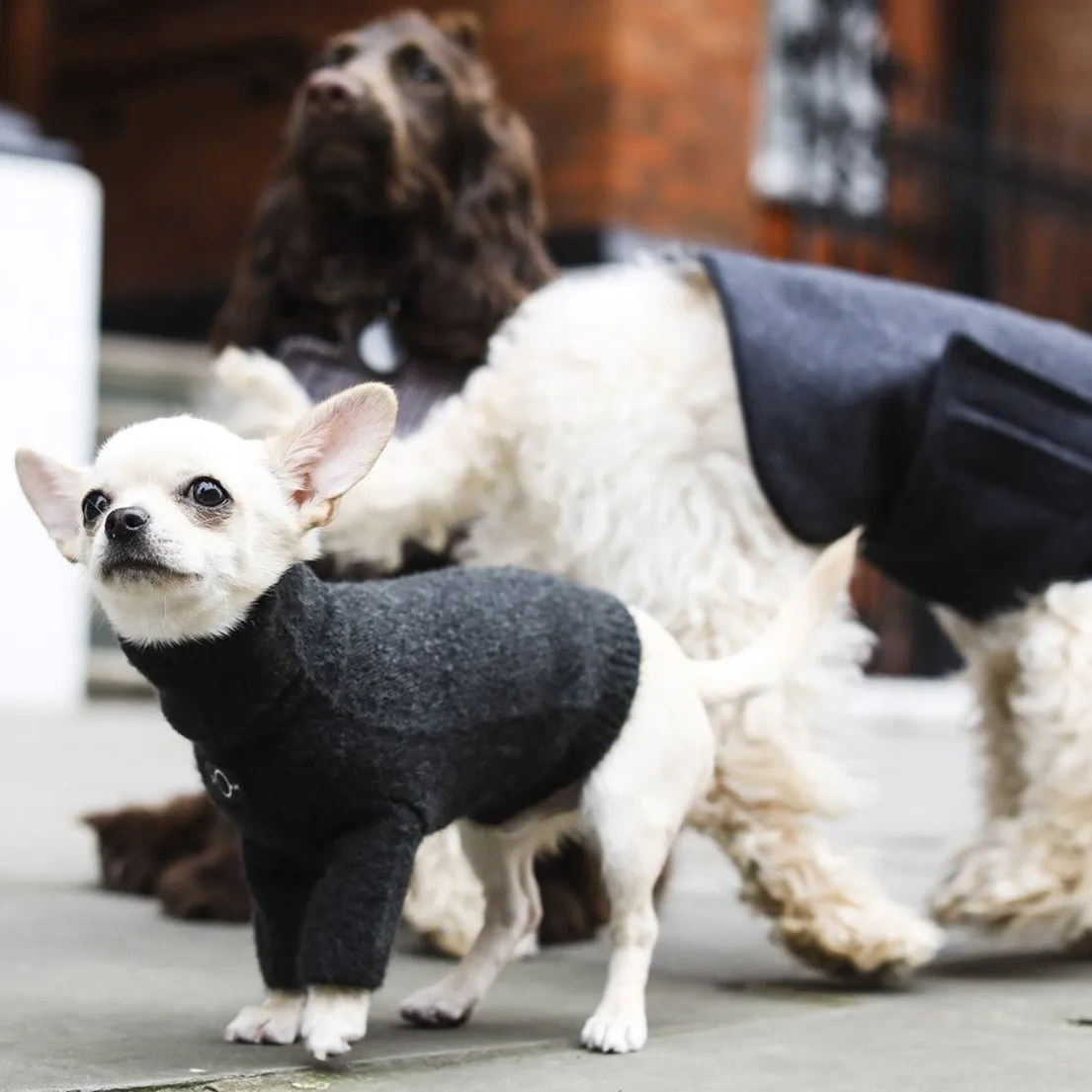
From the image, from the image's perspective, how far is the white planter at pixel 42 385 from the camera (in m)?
7.68

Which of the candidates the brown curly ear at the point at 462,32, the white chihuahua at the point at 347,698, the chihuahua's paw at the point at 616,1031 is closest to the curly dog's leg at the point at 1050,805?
the white chihuahua at the point at 347,698

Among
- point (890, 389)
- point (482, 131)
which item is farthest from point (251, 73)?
point (890, 389)

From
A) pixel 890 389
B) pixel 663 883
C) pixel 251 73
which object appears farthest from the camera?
pixel 251 73

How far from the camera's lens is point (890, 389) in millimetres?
3346

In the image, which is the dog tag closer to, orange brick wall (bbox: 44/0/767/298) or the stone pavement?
the stone pavement

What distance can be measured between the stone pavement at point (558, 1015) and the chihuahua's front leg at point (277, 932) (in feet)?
0.13

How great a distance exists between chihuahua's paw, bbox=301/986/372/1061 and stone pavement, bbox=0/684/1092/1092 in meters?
0.04

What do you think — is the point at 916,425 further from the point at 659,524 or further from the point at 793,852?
the point at 793,852

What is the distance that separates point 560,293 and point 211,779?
135cm

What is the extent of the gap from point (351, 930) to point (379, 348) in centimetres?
161

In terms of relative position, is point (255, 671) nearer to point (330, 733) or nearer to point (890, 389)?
point (330, 733)

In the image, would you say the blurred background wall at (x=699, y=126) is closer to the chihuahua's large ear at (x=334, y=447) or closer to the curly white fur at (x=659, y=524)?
the curly white fur at (x=659, y=524)

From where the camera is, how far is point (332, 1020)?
2432 mm

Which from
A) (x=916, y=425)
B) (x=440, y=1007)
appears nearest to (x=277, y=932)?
(x=440, y=1007)
